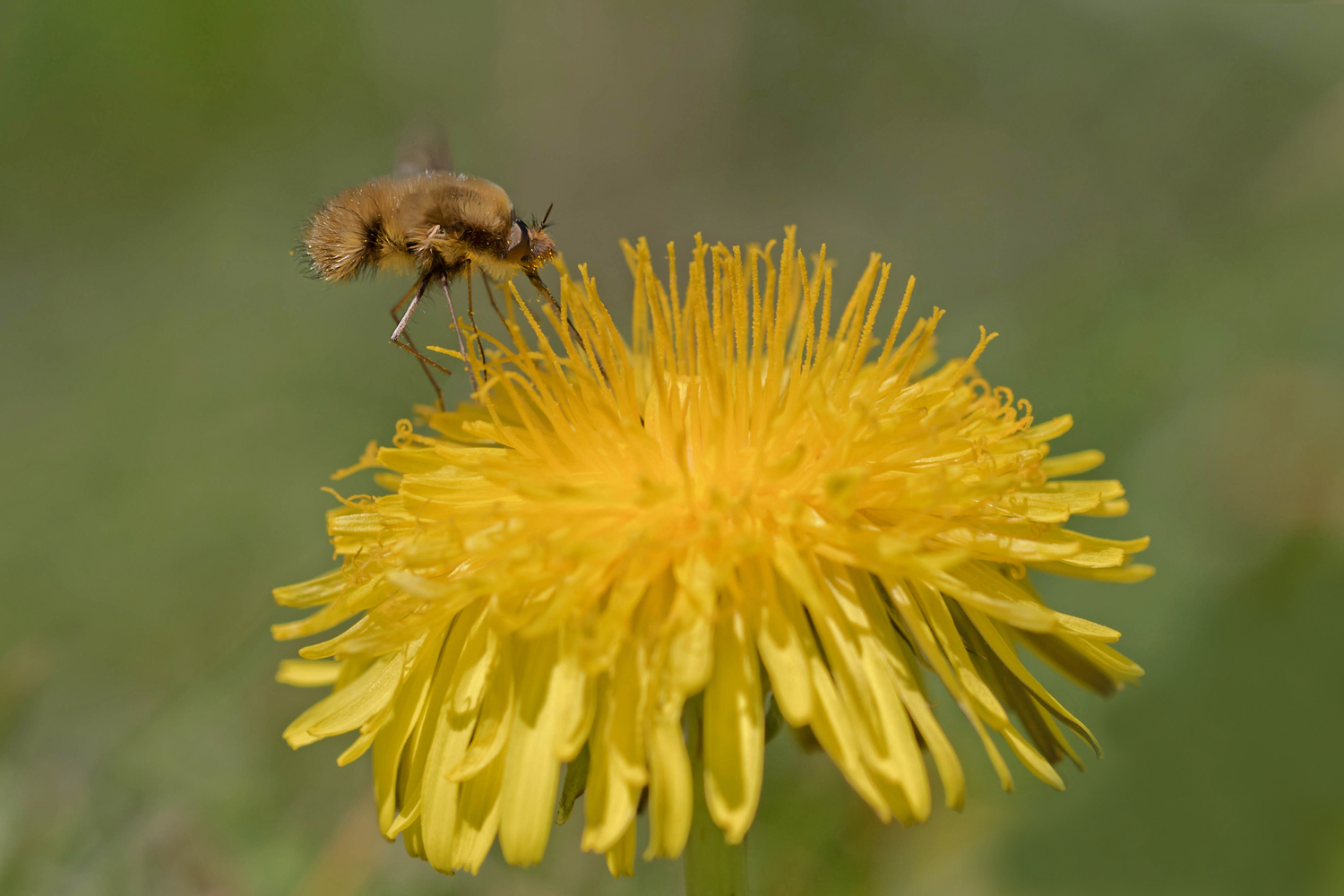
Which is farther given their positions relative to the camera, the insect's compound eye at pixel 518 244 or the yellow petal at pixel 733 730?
the insect's compound eye at pixel 518 244

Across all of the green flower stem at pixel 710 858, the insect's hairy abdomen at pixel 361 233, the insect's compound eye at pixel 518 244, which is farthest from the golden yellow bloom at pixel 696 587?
the insect's hairy abdomen at pixel 361 233

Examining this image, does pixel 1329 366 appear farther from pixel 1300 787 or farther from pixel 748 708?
pixel 748 708

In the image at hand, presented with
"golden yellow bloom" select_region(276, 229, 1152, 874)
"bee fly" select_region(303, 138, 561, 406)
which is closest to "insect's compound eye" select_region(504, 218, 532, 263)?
"bee fly" select_region(303, 138, 561, 406)

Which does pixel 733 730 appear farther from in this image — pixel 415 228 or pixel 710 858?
pixel 415 228

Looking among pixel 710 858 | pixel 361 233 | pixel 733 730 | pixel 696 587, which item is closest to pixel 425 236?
pixel 361 233

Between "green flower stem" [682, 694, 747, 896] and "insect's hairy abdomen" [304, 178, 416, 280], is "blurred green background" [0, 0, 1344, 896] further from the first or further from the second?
"insect's hairy abdomen" [304, 178, 416, 280]

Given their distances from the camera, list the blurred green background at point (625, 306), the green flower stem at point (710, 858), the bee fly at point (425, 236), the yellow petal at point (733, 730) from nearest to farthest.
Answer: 1. the yellow petal at point (733, 730)
2. the green flower stem at point (710, 858)
3. the bee fly at point (425, 236)
4. the blurred green background at point (625, 306)

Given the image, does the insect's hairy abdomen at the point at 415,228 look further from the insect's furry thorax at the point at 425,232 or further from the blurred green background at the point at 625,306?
the blurred green background at the point at 625,306
